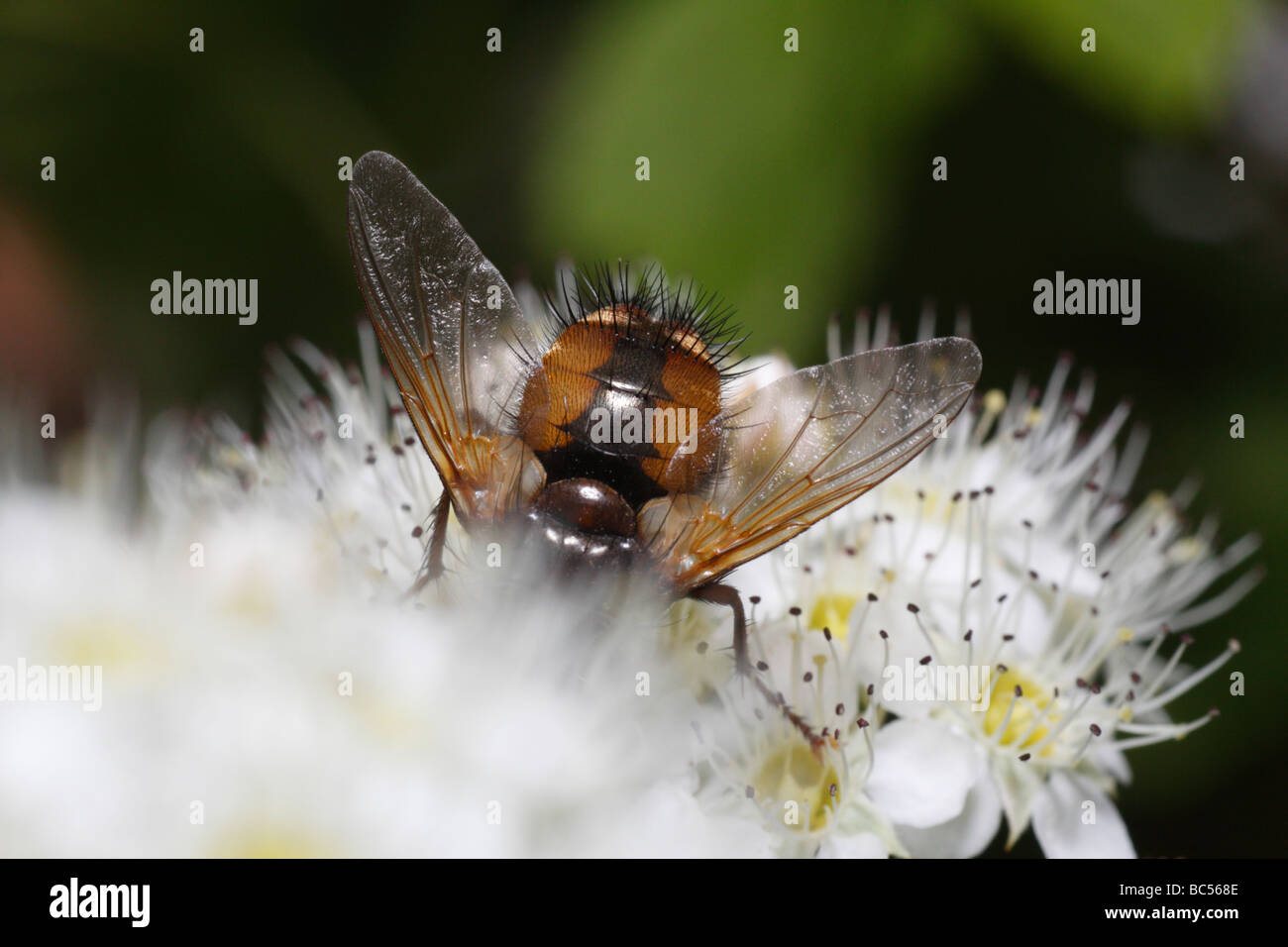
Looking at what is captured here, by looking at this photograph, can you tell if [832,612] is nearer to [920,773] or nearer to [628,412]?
[920,773]

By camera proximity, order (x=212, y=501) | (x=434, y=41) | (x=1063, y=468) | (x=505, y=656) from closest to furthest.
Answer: (x=505, y=656) → (x=212, y=501) → (x=1063, y=468) → (x=434, y=41)

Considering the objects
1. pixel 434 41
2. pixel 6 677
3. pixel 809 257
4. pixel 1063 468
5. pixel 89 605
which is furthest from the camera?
pixel 434 41

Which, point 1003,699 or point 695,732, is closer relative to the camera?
point 695,732

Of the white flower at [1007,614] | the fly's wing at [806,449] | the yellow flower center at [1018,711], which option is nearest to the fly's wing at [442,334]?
the fly's wing at [806,449]

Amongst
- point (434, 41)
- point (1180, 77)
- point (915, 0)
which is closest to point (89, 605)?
point (434, 41)

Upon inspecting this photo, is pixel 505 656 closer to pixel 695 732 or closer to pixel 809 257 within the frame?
pixel 695 732

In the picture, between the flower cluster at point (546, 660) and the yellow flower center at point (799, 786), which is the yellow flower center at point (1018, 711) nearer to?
the flower cluster at point (546, 660)

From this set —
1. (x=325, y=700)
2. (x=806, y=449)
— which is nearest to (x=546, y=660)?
(x=325, y=700)

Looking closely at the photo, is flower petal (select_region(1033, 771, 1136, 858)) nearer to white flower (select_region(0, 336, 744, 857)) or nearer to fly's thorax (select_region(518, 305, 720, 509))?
white flower (select_region(0, 336, 744, 857))

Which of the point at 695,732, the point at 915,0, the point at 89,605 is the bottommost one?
the point at 695,732
